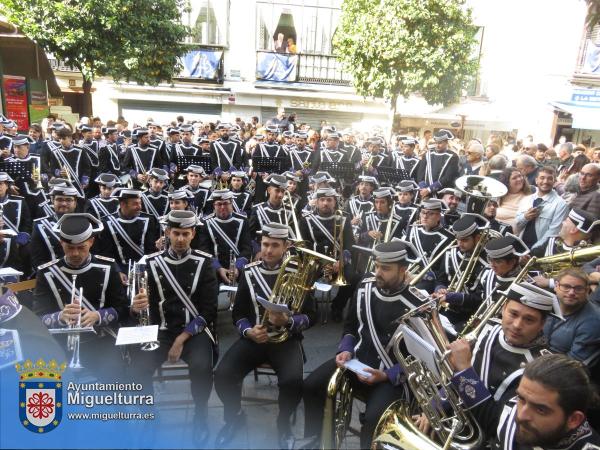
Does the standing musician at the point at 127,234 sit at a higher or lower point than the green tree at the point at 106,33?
lower

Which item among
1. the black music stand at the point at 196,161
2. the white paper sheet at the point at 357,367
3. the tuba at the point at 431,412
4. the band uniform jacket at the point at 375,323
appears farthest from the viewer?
the black music stand at the point at 196,161

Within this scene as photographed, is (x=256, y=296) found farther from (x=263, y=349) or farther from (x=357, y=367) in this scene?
(x=357, y=367)

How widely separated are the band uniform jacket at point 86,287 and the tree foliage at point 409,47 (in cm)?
1527

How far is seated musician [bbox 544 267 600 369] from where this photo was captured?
11.5ft

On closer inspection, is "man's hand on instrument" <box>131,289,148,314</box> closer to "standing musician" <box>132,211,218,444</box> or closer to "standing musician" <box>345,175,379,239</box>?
"standing musician" <box>132,211,218,444</box>

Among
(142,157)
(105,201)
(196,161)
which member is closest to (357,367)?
(105,201)

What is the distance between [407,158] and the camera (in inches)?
439

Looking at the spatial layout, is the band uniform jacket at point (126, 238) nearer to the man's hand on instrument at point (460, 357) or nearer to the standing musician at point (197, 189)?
the standing musician at point (197, 189)

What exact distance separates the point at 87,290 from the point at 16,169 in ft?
16.7

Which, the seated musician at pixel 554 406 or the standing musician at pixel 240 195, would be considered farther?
the standing musician at pixel 240 195

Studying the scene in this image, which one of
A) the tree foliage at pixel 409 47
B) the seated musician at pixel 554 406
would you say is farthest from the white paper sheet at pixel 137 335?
the tree foliage at pixel 409 47

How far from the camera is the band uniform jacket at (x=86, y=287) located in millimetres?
4121

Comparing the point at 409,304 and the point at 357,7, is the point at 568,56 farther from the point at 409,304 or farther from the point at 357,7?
the point at 409,304

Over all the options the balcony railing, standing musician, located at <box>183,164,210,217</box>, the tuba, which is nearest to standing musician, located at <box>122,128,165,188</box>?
standing musician, located at <box>183,164,210,217</box>
